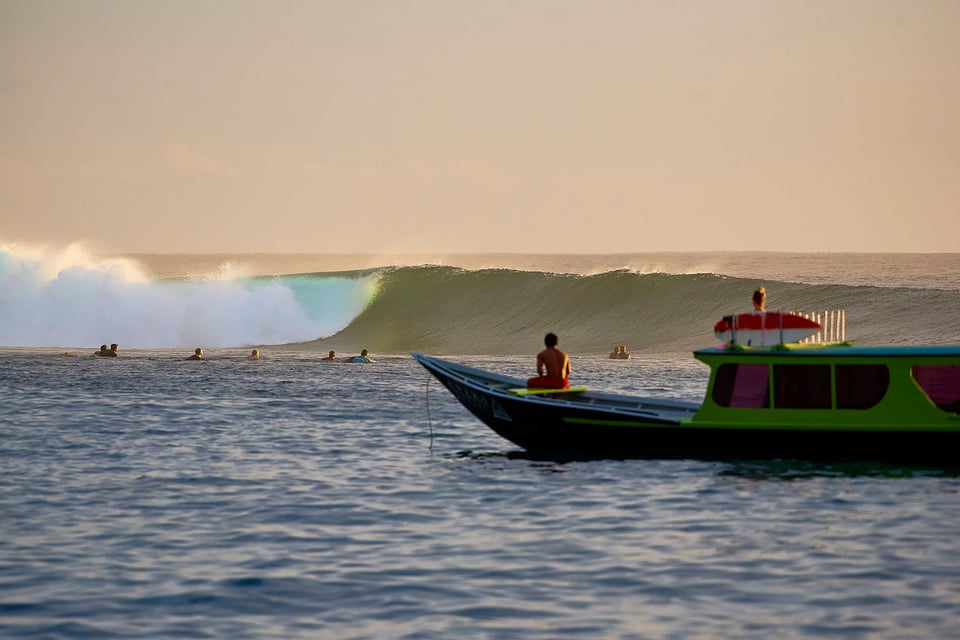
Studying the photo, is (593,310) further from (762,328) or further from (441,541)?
(441,541)

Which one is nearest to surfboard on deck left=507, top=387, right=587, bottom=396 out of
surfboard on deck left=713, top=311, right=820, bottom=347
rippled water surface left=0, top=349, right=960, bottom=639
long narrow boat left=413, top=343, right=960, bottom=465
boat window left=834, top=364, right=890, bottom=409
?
rippled water surface left=0, top=349, right=960, bottom=639

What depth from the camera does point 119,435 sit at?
22234 mm

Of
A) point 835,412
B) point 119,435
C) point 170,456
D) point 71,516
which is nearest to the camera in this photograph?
point 71,516

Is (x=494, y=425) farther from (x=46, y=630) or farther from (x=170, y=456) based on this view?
(x=46, y=630)

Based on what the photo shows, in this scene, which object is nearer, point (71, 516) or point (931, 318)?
point (71, 516)

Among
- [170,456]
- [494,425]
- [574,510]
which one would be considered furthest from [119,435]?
[574,510]

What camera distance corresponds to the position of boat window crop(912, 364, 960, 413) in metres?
18.5

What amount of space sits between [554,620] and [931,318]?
42.0 metres

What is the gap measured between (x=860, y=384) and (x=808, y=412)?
0.76 metres

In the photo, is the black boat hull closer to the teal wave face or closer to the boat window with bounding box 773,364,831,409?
the boat window with bounding box 773,364,831,409

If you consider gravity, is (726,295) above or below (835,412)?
above

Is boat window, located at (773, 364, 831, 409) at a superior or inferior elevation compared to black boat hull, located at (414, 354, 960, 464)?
superior

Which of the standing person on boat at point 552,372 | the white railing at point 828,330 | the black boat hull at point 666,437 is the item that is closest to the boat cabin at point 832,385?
the black boat hull at point 666,437

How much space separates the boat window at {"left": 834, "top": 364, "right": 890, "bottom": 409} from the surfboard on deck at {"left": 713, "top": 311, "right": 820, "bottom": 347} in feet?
2.58
